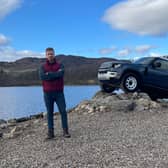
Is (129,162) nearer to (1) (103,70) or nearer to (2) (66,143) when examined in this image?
(2) (66,143)

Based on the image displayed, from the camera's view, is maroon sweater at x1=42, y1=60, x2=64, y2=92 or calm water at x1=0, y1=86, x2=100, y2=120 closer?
maroon sweater at x1=42, y1=60, x2=64, y2=92

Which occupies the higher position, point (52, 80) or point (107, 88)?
point (52, 80)

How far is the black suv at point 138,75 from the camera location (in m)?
15.2

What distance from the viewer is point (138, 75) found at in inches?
604

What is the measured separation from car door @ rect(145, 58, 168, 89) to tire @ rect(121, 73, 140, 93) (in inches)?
15.9

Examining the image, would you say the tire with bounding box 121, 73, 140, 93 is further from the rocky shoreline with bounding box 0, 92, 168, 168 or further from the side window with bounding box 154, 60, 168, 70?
the rocky shoreline with bounding box 0, 92, 168, 168

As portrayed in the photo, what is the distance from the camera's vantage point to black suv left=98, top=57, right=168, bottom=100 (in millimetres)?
15195

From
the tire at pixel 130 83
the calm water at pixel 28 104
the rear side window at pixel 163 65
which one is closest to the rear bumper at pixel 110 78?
the tire at pixel 130 83

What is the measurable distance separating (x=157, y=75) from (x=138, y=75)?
0.77m

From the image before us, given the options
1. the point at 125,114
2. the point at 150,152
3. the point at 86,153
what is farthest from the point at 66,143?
the point at 125,114

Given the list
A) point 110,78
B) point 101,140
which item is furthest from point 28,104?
point 101,140

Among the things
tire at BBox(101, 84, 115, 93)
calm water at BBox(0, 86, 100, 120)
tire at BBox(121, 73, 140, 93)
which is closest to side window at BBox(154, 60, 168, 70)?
tire at BBox(121, 73, 140, 93)

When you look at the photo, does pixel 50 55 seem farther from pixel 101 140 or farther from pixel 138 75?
pixel 138 75

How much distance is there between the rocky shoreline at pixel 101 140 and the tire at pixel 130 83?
1.14 m
